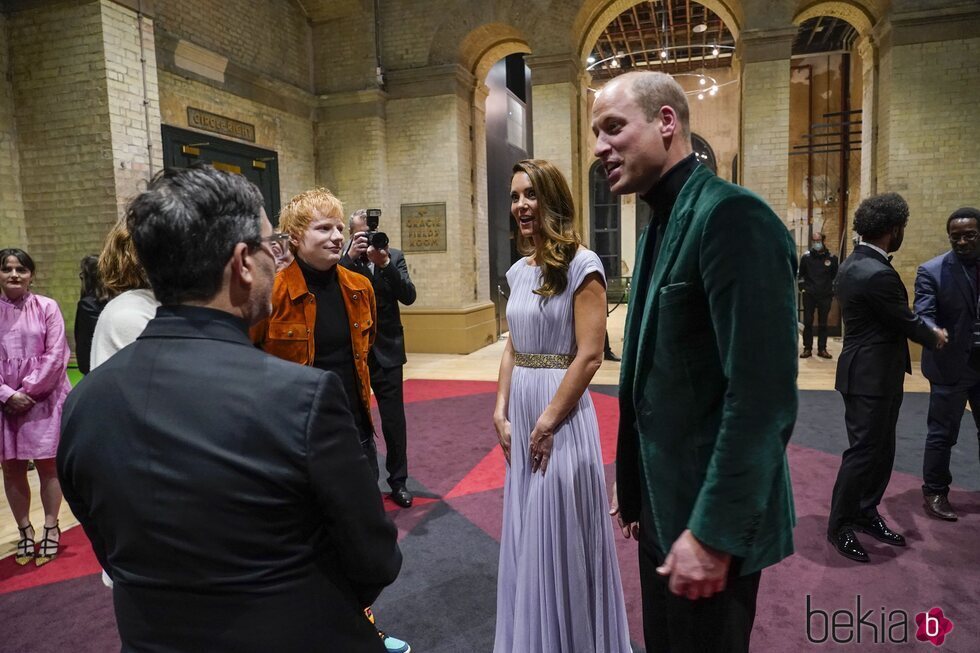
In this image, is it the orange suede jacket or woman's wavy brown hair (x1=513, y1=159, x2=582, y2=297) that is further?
the orange suede jacket

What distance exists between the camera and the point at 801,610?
2.78 m

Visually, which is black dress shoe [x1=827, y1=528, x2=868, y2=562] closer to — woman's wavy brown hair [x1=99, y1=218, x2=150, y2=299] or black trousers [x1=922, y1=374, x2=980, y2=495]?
black trousers [x1=922, y1=374, x2=980, y2=495]

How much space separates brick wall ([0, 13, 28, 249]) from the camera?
6.41 m

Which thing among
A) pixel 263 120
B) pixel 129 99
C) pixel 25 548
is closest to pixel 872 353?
pixel 25 548

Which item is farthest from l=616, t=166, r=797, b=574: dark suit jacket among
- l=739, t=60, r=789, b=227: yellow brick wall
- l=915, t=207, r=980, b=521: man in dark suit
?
l=739, t=60, r=789, b=227: yellow brick wall

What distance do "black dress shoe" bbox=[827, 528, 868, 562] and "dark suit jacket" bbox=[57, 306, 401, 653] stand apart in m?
3.09

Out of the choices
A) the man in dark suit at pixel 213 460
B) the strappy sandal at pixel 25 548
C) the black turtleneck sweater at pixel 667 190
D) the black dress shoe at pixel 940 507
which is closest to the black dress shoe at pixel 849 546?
the black dress shoe at pixel 940 507

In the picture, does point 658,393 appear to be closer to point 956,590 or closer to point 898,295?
point 898,295

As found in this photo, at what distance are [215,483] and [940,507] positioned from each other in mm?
4179

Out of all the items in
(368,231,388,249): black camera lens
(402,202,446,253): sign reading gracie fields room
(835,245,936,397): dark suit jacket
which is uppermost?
(402,202,446,253): sign reading gracie fields room

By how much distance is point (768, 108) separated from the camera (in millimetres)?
8930

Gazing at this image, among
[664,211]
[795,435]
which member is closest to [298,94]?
[795,435]

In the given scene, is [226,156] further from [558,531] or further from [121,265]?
[558,531]

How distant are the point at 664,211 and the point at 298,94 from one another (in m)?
10.1
